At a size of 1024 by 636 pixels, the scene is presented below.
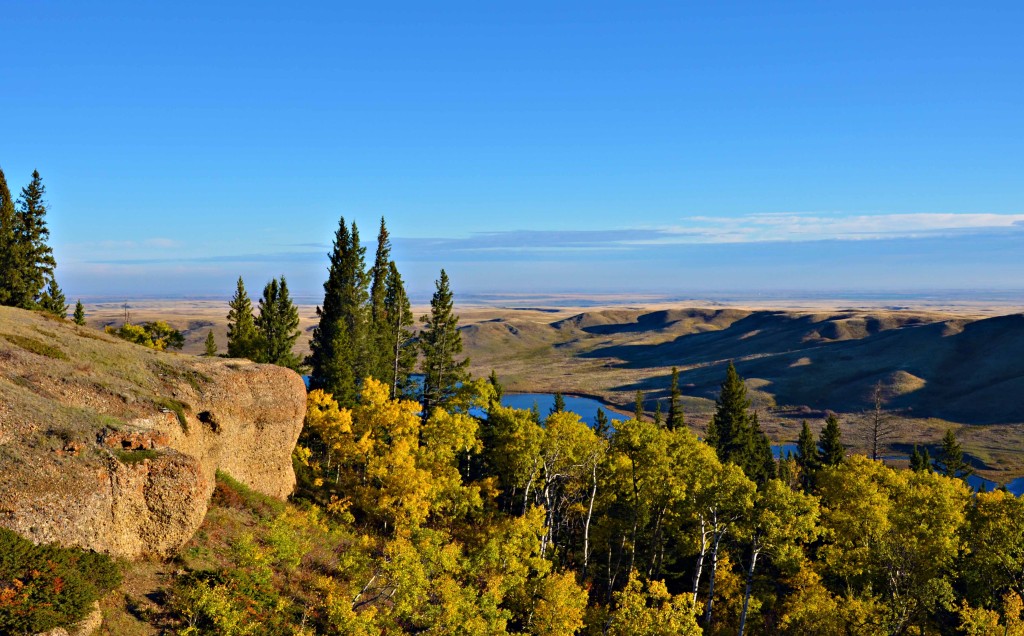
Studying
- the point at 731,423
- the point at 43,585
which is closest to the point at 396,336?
the point at 731,423

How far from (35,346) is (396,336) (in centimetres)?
4749

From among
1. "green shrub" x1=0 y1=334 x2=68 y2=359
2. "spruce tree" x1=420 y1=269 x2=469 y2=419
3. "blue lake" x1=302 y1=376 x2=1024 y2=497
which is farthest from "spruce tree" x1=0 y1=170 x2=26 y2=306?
"blue lake" x1=302 y1=376 x2=1024 y2=497

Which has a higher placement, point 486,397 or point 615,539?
point 486,397

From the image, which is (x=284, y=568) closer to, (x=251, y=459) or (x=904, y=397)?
(x=251, y=459)

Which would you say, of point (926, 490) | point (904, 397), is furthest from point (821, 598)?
point (904, 397)

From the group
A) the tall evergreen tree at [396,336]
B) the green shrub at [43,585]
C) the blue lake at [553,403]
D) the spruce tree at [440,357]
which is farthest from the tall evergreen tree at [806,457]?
the green shrub at [43,585]

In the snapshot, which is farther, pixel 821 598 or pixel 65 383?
pixel 821 598

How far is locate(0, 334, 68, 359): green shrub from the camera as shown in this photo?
35.7 meters

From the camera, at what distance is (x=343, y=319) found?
70.1m

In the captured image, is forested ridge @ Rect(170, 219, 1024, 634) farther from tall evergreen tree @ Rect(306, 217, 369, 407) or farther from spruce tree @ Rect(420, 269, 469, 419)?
spruce tree @ Rect(420, 269, 469, 419)

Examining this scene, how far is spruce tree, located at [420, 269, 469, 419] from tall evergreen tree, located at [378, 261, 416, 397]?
3537 mm

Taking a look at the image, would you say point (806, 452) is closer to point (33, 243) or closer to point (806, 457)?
point (806, 457)

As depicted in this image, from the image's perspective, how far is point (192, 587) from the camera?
28.2 metres

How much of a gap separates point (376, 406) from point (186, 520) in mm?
24305
